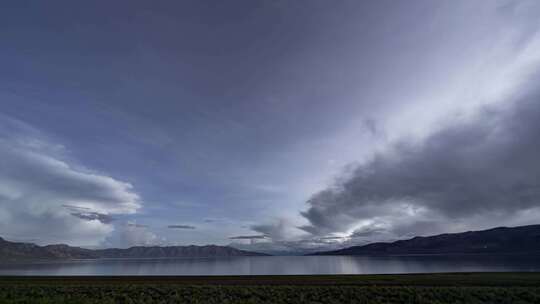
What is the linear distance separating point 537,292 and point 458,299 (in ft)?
27.0

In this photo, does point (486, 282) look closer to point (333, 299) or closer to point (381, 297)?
point (381, 297)

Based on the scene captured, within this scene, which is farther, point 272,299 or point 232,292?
point 232,292

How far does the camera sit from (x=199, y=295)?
95.2 feet

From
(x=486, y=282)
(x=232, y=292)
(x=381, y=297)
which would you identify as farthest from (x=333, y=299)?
(x=486, y=282)

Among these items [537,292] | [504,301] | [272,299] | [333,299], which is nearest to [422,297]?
[504,301]

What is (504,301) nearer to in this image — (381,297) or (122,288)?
(381,297)

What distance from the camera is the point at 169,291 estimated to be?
3059 cm

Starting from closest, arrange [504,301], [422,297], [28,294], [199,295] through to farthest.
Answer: [504,301] < [422,297] < [199,295] < [28,294]

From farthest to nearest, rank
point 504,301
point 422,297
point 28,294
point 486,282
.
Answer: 1. point 486,282
2. point 28,294
3. point 422,297
4. point 504,301

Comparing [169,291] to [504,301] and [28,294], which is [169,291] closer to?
[28,294]

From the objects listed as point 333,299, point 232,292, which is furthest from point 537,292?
point 232,292

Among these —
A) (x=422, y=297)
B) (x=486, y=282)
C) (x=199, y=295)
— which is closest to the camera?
(x=422, y=297)

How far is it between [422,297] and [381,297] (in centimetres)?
359

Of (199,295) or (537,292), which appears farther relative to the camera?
(199,295)
